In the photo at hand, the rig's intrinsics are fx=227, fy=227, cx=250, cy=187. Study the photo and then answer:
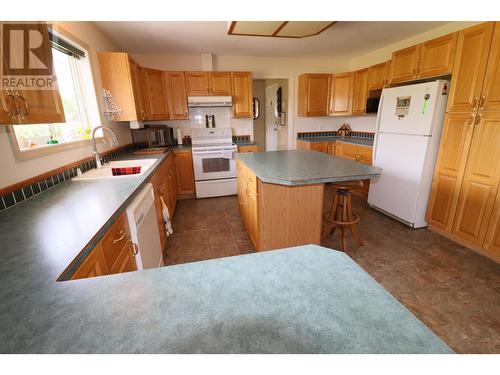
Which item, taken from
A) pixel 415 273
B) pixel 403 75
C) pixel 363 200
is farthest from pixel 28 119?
pixel 363 200

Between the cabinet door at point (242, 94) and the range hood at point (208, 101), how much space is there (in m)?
0.25

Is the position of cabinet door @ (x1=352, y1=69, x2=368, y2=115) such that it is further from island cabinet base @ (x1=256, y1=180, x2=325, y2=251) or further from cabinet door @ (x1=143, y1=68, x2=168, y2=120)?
cabinet door @ (x1=143, y1=68, x2=168, y2=120)

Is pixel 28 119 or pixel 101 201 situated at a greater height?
pixel 28 119

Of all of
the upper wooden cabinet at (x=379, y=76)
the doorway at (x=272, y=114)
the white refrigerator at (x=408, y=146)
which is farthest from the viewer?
the doorway at (x=272, y=114)

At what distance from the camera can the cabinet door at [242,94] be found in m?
3.86

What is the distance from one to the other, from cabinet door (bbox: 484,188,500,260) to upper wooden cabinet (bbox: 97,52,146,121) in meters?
3.79

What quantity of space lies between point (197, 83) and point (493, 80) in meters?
3.55

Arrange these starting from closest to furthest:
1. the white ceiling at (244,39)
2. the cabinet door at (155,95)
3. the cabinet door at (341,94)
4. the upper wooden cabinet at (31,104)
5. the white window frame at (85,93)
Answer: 1. the upper wooden cabinet at (31,104)
2. the white window frame at (85,93)
3. the white ceiling at (244,39)
4. the cabinet door at (155,95)
5. the cabinet door at (341,94)

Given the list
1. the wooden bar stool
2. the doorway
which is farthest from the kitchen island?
the doorway

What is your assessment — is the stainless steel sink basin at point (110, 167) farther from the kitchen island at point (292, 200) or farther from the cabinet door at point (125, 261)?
the kitchen island at point (292, 200)

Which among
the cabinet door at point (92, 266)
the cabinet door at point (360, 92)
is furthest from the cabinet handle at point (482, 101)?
the cabinet door at point (92, 266)
